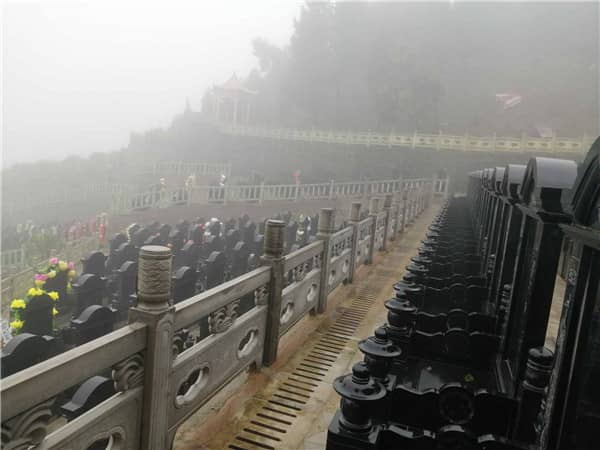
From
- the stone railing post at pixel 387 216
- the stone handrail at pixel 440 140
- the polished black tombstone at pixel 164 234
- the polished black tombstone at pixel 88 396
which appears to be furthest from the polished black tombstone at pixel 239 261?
the stone handrail at pixel 440 140

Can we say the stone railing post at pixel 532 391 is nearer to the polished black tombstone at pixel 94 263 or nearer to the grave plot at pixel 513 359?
the grave plot at pixel 513 359

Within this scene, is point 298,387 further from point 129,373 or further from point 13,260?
point 13,260

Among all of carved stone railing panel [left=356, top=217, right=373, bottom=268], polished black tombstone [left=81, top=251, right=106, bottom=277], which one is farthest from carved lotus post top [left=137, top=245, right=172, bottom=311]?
polished black tombstone [left=81, top=251, right=106, bottom=277]

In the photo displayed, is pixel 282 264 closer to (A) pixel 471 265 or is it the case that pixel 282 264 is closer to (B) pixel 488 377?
(B) pixel 488 377

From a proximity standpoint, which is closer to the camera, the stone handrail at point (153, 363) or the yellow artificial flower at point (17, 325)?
the stone handrail at point (153, 363)

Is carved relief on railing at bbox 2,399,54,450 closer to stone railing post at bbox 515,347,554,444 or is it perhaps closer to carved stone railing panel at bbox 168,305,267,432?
carved stone railing panel at bbox 168,305,267,432

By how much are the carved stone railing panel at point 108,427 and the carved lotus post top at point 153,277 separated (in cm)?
44

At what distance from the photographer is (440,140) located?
34312 mm

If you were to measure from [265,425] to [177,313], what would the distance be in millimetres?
1204

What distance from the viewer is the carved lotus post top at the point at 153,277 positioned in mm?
2281

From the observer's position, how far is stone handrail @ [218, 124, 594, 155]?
31281 millimetres

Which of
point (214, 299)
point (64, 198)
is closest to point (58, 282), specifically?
point (214, 299)

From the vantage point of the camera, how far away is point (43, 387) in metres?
1.68

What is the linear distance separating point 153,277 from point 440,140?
34.6 m
